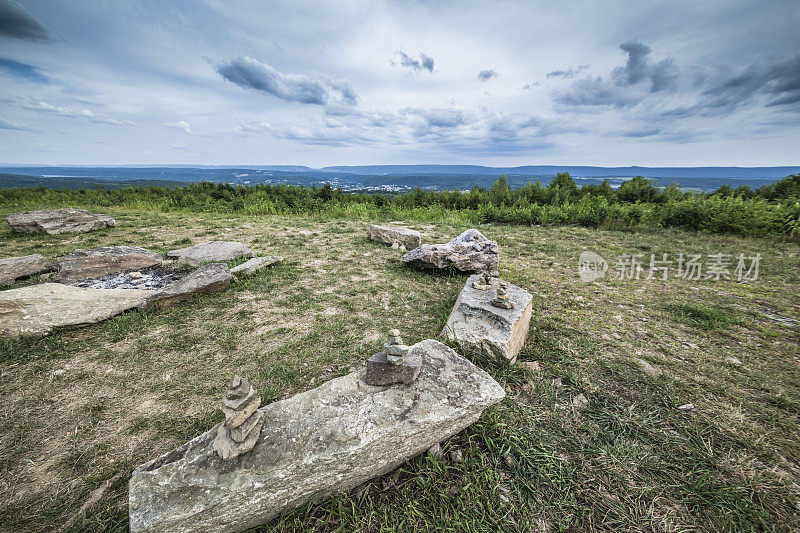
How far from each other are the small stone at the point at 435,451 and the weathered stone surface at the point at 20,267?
8089 mm

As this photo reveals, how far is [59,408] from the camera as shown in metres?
2.76

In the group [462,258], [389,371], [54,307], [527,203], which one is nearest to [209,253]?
[54,307]

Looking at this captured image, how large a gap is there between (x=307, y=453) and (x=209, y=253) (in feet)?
21.5

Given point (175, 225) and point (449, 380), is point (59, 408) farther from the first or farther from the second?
point (175, 225)

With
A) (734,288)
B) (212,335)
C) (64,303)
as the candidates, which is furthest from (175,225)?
(734,288)

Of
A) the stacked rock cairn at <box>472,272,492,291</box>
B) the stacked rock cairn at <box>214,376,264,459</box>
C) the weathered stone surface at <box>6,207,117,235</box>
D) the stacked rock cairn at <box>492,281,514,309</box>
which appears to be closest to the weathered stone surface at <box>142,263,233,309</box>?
the stacked rock cairn at <box>214,376,264,459</box>

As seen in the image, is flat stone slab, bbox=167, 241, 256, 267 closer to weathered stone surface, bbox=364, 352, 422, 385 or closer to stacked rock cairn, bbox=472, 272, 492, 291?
stacked rock cairn, bbox=472, 272, 492, 291

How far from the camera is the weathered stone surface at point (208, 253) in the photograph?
6574 millimetres

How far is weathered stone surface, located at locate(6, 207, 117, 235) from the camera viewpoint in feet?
28.9

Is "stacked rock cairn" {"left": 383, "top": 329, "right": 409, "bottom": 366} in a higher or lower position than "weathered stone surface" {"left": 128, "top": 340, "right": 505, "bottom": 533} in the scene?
higher

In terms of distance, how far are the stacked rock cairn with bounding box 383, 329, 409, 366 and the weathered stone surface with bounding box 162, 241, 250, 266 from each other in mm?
5852

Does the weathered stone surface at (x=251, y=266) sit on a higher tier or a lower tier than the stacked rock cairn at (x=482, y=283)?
lower

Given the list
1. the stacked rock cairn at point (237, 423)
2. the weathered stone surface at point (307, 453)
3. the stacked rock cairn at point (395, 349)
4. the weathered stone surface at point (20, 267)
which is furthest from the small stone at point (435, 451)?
the weathered stone surface at point (20, 267)

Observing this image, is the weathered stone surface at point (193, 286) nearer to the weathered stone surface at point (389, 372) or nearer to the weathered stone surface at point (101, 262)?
the weathered stone surface at point (101, 262)
